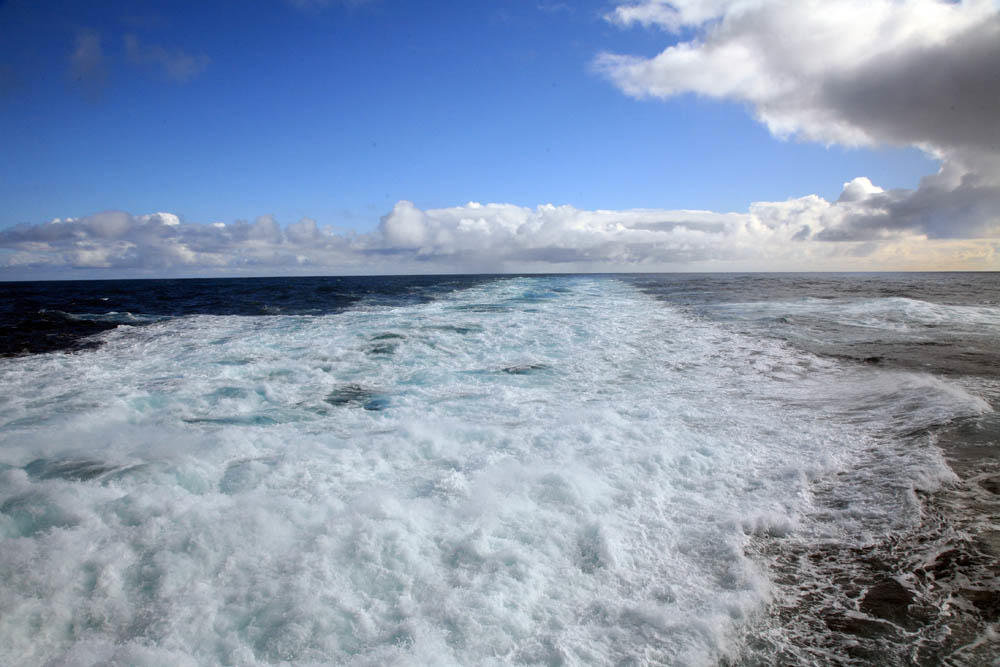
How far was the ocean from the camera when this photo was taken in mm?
2490

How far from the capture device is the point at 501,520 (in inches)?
139

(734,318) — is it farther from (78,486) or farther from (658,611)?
(78,486)

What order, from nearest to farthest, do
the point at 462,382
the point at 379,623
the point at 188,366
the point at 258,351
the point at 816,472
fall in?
the point at 379,623 → the point at 816,472 → the point at 462,382 → the point at 188,366 → the point at 258,351

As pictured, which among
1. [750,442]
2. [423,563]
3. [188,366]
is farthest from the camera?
[188,366]

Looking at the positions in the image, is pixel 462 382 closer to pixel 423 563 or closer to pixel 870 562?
pixel 423 563

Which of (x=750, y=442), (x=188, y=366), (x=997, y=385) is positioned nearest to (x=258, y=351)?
(x=188, y=366)

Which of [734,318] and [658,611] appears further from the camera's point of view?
[734,318]

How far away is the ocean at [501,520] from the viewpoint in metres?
2.49

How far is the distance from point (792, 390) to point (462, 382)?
5.01 meters

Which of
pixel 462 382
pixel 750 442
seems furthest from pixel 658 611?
pixel 462 382

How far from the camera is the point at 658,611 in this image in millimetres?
2662

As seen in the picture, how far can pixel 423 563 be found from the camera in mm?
3033

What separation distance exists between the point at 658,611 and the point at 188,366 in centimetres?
915

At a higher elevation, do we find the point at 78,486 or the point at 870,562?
the point at 78,486
